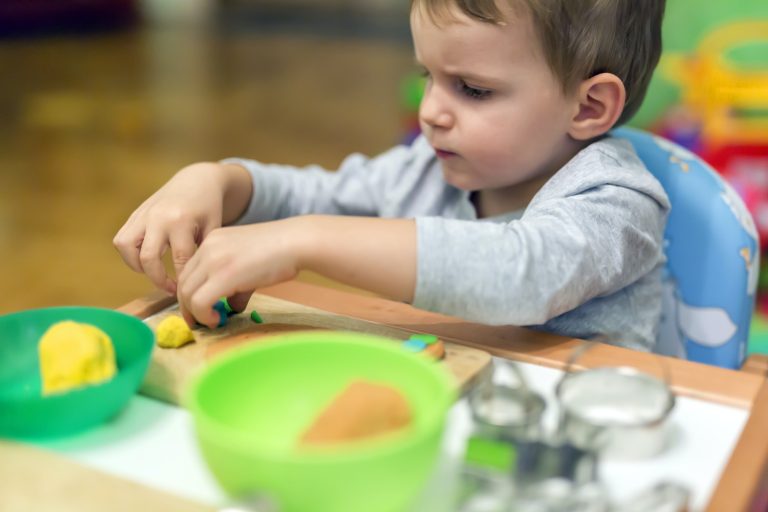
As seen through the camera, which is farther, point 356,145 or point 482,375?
point 356,145

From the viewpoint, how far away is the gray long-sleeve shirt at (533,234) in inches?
25.3

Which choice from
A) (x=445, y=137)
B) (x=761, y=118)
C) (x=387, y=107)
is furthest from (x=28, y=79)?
(x=445, y=137)

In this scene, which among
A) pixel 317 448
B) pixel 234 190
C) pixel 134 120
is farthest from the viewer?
pixel 134 120

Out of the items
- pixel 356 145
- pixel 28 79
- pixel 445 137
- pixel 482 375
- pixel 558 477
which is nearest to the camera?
pixel 558 477

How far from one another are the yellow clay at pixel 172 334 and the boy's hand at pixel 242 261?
14mm

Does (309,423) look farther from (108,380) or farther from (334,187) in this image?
(334,187)

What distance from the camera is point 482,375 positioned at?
62 cm

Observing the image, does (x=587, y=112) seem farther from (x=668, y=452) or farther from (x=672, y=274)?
(x=668, y=452)

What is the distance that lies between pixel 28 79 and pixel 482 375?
11.2 ft

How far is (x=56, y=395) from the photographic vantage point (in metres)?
0.52

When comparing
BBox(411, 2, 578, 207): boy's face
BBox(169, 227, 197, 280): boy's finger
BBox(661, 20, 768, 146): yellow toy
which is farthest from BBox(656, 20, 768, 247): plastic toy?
BBox(169, 227, 197, 280): boy's finger

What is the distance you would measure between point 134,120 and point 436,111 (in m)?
2.47

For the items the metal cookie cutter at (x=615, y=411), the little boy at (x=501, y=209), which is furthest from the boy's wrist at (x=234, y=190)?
the metal cookie cutter at (x=615, y=411)

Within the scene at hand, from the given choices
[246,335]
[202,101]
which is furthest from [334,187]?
[202,101]
